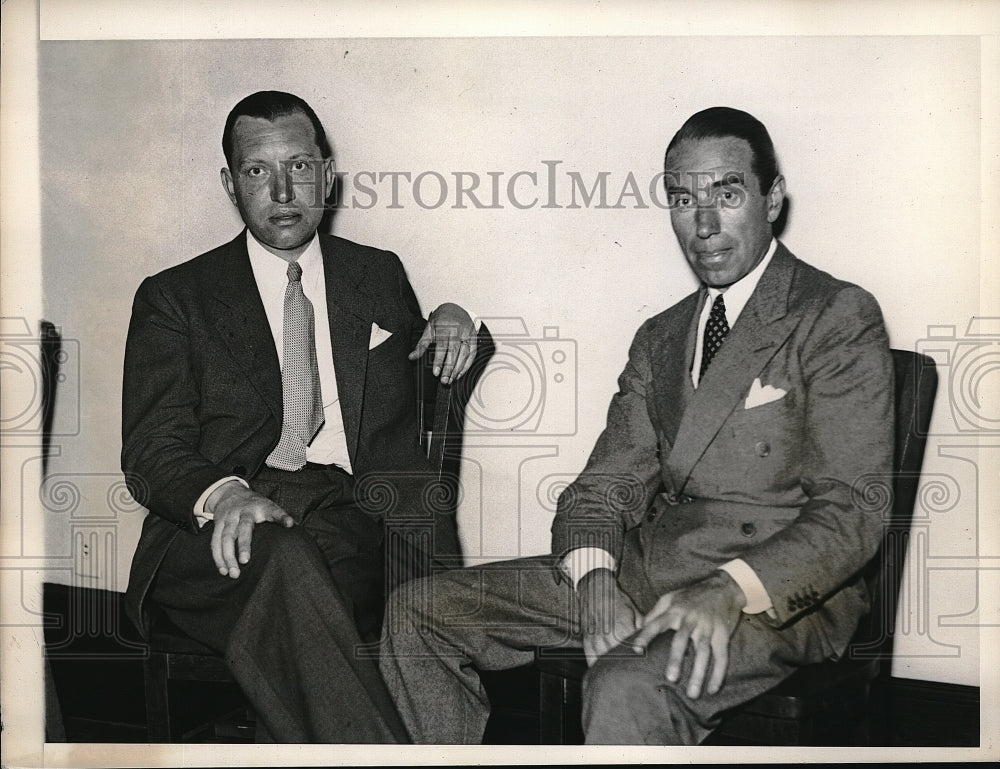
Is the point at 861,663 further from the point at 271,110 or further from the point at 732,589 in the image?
the point at 271,110

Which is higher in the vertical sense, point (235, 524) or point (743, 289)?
point (743, 289)

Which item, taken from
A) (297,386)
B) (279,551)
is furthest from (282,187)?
(279,551)

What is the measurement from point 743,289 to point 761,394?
0.30m

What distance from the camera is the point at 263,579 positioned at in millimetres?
2742

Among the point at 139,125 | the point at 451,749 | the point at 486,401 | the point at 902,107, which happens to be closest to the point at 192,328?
the point at 139,125

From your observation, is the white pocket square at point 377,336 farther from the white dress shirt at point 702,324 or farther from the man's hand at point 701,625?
the man's hand at point 701,625

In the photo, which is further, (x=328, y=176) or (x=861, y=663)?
(x=328, y=176)

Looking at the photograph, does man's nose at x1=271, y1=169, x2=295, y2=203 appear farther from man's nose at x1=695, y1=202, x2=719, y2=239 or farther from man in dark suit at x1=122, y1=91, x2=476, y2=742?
man's nose at x1=695, y1=202, x2=719, y2=239

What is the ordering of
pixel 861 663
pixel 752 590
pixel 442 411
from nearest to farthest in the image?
1. pixel 752 590
2. pixel 861 663
3. pixel 442 411

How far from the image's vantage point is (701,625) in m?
2.69

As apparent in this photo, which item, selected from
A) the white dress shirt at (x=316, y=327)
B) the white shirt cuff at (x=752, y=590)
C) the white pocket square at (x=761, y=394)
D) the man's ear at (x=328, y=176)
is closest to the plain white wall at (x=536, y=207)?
the man's ear at (x=328, y=176)

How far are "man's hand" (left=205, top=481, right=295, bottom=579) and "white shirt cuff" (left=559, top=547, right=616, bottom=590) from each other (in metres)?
0.78

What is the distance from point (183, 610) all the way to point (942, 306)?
231 centimetres

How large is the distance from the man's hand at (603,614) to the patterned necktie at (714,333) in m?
0.62
